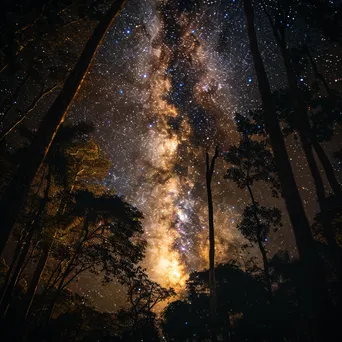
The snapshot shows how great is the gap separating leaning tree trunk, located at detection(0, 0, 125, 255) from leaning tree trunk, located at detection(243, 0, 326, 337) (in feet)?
16.5

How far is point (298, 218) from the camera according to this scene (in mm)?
5906

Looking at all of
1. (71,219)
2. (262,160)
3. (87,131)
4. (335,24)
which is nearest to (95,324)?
(71,219)

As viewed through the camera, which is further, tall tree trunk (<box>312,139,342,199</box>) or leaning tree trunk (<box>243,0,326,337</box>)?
tall tree trunk (<box>312,139,342,199</box>)

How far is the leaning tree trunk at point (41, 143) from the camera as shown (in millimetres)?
4359

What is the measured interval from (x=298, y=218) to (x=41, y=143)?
594 centimetres

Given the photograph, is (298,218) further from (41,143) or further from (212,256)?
(212,256)

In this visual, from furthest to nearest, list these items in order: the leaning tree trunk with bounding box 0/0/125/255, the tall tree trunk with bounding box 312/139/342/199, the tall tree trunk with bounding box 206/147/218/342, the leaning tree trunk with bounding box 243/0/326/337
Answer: the tall tree trunk with bounding box 312/139/342/199 < the tall tree trunk with bounding box 206/147/218/342 < the leaning tree trunk with bounding box 243/0/326/337 < the leaning tree trunk with bounding box 0/0/125/255

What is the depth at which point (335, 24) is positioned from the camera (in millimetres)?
12000

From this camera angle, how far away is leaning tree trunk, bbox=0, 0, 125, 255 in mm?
4359

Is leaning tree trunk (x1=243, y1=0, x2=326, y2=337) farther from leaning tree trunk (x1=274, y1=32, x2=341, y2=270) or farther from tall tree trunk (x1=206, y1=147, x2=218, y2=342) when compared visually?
tall tree trunk (x1=206, y1=147, x2=218, y2=342)

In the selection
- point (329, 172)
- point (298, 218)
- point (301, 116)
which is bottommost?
point (298, 218)

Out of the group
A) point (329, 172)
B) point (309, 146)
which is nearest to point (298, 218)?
point (309, 146)

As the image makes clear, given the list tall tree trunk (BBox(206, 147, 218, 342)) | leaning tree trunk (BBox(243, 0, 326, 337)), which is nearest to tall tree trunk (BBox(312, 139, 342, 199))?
tall tree trunk (BBox(206, 147, 218, 342))

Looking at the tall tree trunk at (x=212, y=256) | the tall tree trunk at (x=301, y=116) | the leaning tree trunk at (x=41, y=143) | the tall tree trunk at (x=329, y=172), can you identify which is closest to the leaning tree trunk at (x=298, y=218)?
the tall tree trunk at (x=301, y=116)
